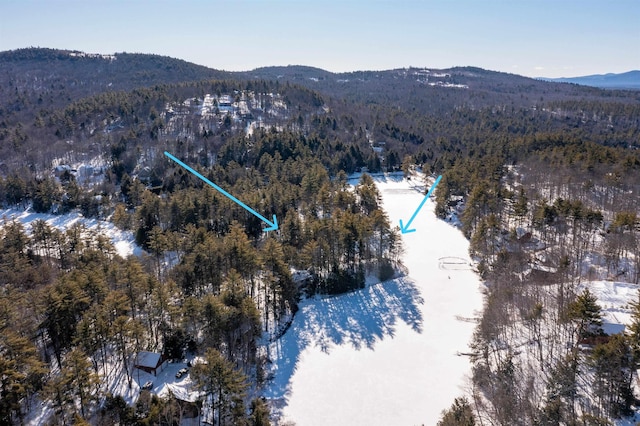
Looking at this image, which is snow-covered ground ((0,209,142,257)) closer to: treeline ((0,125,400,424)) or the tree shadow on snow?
treeline ((0,125,400,424))

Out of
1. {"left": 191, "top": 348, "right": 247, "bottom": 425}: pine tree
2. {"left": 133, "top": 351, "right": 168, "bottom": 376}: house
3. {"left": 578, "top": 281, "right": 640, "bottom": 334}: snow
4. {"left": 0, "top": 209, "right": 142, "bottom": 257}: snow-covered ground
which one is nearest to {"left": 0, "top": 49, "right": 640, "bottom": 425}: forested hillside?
{"left": 191, "top": 348, "right": 247, "bottom": 425}: pine tree

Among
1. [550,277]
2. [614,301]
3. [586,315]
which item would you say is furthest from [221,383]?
[550,277]

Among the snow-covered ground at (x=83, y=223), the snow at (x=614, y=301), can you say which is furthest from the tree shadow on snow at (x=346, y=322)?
the snow-covered ground at (x=83, y=223)

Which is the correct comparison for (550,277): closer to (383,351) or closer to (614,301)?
(614,301)

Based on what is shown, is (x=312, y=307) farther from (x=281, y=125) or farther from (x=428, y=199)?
(x=281, y=125)

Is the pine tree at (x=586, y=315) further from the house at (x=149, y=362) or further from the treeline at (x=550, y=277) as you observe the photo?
the house at (x=149, y=362)

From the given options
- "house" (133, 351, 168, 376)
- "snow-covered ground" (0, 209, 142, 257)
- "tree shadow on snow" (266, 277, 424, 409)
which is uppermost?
"house" (133, 351, 168, 376)
